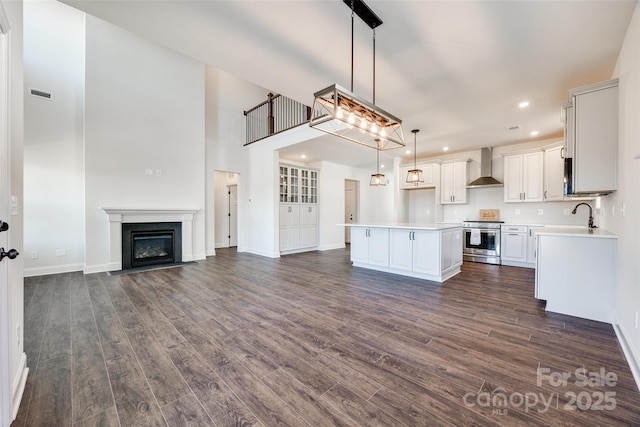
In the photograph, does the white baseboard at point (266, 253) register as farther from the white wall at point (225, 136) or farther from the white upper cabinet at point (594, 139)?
the white upper cabinet at point (594, 139)

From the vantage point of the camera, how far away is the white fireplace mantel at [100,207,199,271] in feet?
16.3

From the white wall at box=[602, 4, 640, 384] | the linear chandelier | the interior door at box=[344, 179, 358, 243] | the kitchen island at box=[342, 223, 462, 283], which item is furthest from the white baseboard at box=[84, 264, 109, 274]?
the white wall at box=[602, 4, 640, 384]

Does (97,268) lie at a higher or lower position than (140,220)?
lower

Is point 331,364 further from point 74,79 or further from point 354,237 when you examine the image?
point 74,79

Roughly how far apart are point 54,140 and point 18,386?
4.96 m

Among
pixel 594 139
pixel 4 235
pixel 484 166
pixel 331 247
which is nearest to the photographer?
pixel 4 235

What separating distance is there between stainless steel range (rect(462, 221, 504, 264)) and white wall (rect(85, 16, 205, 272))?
20.5 feet

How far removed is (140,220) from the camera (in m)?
5.27

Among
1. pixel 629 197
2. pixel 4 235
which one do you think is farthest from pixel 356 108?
pixel 4 235

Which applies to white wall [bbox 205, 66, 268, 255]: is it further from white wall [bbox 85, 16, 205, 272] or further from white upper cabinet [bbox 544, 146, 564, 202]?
white upper cabinet [bbox 544, 146, 564, 202]

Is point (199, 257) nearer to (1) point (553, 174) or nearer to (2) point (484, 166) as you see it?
(2) point (484, 166)

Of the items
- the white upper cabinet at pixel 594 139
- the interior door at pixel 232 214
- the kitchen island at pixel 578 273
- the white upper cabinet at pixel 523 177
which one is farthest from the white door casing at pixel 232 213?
the white upper cabinet at pixel 594 139

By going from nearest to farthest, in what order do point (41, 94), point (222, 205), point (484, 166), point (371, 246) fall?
point (41, 94)
point (371, 246)
point (484, 166)
point (222, 205)

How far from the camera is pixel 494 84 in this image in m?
3.31
